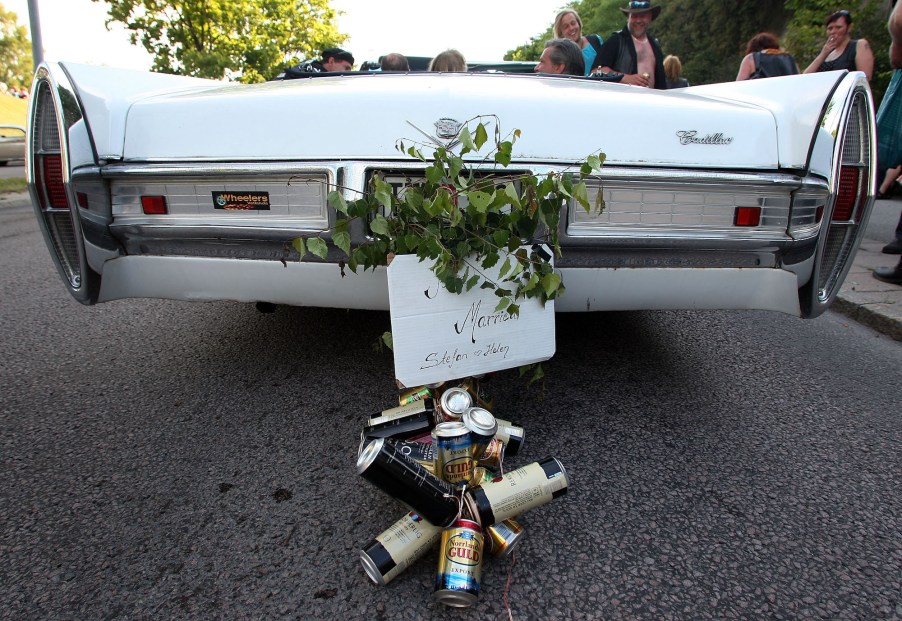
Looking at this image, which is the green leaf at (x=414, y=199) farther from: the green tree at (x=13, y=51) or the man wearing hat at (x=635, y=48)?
the green tree at (x=13, y=51)

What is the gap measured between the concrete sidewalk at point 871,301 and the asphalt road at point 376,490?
0.39 meters

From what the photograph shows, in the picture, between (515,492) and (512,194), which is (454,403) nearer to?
(515,492)

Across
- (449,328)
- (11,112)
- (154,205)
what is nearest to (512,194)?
(449,328)

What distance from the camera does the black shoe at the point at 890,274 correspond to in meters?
4.04

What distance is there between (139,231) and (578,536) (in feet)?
5.32

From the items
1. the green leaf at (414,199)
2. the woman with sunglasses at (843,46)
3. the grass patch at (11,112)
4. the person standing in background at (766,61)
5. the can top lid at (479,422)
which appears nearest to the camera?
the can top lid at (479,422)

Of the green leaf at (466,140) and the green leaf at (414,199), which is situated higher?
the green leaf at (466,140)

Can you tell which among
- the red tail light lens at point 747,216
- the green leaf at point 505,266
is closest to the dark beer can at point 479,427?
the green leaf at point 505,266

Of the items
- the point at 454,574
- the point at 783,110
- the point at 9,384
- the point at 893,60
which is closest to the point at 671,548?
the point at 454,574

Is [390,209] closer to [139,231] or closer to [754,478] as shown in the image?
[139,231]

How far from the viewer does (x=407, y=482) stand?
1379mm

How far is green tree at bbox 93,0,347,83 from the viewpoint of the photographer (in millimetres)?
16250

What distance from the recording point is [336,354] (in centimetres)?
272

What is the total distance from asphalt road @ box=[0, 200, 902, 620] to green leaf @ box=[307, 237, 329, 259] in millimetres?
690
